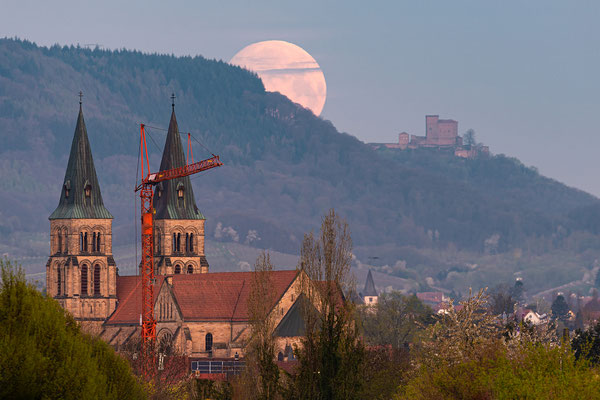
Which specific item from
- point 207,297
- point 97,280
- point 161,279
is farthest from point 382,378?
point 97,280

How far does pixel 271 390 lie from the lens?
61469 mm

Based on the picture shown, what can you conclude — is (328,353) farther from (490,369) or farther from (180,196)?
(180,196)

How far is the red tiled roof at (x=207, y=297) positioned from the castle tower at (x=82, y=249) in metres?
2.62

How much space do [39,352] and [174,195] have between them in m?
120

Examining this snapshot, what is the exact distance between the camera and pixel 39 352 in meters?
43.6

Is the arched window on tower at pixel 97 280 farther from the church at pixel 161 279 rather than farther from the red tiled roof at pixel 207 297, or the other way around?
the red tiled roof at pixel 207 297

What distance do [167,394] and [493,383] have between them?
27.0 metres

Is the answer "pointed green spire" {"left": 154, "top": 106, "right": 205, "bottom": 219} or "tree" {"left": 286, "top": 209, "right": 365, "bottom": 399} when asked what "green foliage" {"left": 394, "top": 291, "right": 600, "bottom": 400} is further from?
"pointed green spire" {"left": 154, "top": 106, "right": 205, "bottom": 219}

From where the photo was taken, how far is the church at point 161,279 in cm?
14925

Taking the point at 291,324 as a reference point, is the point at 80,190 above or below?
above

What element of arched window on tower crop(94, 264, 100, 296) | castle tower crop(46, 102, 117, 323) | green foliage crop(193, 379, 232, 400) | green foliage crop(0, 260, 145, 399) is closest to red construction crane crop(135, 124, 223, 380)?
castle tower crop(46, 102, 117, 323)

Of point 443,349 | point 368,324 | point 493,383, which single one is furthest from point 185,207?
point 493,383

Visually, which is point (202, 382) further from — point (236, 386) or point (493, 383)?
point (493, 383)

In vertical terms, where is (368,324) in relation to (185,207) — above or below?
below
